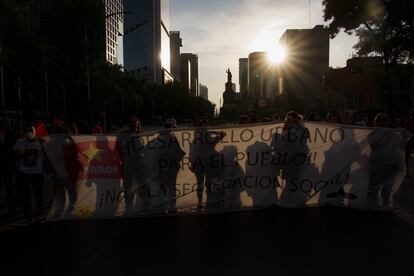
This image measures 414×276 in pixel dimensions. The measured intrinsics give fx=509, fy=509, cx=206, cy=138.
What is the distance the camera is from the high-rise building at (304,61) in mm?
147250

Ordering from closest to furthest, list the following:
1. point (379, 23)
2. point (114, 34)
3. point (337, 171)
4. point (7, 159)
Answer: point (337, 171), point (7, 159), point (379, 23), point (114, 34)

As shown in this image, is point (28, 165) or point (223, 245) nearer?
point (223, 245)

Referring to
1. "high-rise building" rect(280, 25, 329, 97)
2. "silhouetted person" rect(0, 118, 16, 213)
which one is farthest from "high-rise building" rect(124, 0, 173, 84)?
"silhouetted person" rect(0, 118, 16, 213)

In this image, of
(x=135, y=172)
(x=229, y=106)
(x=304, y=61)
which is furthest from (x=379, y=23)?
(x=304, y=61)

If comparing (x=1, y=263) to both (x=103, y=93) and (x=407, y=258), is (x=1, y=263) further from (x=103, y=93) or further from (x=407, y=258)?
(x=103, y=93)

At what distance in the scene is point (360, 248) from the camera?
6.25 m

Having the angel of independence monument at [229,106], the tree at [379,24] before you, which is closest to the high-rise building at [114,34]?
the angel of independence monument at [229,106]

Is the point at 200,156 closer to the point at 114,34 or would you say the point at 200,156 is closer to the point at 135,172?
the point at 135,172

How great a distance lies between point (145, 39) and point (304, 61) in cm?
5203

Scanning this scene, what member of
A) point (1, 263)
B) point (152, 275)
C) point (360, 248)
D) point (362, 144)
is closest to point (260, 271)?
point (152, 275)

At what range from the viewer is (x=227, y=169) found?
8.70 meters

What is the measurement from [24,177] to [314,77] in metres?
154

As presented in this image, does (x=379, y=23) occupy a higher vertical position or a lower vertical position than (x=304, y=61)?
lower

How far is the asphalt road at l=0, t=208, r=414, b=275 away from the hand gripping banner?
358mm
